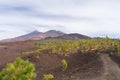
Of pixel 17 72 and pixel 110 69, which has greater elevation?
pixel 17 72

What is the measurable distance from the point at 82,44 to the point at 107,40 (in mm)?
2218

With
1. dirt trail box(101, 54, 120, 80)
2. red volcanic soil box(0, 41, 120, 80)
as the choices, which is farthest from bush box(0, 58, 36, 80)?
dirt trail box(101, 54, 120, 80)

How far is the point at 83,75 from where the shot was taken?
72.5ft

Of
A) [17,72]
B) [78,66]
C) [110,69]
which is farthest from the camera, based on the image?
[78,66]

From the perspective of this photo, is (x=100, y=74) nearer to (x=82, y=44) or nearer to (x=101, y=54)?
(x=101, y=54)

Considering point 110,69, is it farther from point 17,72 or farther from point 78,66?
point 17,72

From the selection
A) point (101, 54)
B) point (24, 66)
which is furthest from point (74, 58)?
point (24, 66)

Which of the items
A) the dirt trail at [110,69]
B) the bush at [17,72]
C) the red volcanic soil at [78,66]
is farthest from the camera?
the red volcanic soil at [78,66]

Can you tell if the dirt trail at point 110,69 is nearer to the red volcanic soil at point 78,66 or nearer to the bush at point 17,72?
the red volcanic soil at point 78,66

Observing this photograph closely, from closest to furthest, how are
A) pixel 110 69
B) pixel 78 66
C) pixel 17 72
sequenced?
pixel 17 72
pixel 110 69
pixel 78 66

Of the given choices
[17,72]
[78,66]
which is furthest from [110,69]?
[17,72]

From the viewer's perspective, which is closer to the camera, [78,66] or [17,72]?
[17,72]

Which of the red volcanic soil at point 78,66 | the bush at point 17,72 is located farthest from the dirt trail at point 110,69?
the bush at point 17,72

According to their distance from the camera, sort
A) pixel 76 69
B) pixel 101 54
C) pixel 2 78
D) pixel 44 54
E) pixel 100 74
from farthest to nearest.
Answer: pixel 44 54 < pixel 101 54 < pixel 76 69 < pixel 100 74 < pixel 2 78
